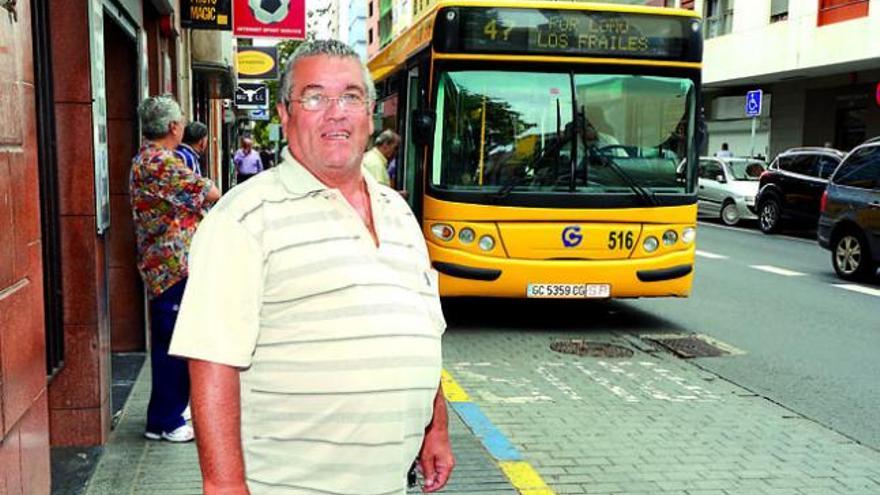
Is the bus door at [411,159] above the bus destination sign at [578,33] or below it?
below

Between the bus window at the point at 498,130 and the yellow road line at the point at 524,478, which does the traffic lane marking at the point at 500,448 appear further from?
the bus window at the point at 498,130

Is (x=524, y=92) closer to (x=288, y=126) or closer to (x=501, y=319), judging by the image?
(x=501, y=319)

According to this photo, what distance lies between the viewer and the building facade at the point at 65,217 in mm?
3006

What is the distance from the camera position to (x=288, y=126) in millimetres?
2273

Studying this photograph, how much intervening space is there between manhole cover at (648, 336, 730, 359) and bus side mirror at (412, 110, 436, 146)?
9.22 ft

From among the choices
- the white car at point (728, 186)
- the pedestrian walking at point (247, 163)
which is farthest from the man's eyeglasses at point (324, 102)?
the white car at point (728, 186)

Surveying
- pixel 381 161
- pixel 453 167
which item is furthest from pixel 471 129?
pixel 381 161

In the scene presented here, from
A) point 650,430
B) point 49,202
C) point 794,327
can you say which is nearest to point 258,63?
point 794,327

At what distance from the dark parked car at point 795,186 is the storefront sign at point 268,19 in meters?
10.8

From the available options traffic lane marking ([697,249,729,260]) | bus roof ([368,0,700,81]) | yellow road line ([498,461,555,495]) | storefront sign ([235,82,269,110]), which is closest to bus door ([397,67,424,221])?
bus roof ([368,0,700,81])

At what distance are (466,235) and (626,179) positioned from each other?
5.20 ft

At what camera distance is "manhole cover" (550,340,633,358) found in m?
7.67

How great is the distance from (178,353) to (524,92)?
21.8ft

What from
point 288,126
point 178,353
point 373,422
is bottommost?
point 373,422
